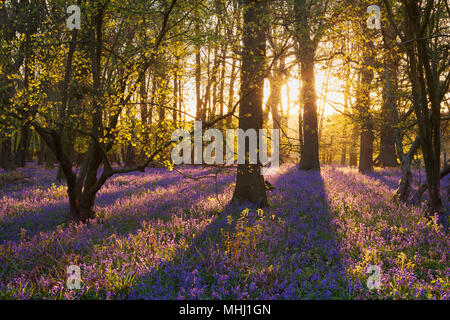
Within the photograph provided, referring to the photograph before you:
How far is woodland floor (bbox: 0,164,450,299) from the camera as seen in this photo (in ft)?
10.7

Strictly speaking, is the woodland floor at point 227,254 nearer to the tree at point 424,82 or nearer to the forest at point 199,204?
the forest at point 199,204

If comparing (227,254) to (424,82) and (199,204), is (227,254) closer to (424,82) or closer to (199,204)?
(199,204)

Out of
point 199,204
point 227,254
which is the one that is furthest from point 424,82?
point 199,204

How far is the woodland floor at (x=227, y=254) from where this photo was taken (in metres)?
3.27

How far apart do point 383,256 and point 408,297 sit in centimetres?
115

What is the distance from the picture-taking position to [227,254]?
4219mm

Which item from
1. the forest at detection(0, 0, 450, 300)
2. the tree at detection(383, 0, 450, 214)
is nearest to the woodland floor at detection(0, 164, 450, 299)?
the forest at detection(0, 0, 450, 300)

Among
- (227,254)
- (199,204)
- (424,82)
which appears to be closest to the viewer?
(227,254)

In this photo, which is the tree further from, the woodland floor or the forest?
the woodland floor

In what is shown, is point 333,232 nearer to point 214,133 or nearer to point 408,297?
point 408,297

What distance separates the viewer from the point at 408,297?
3152 mm

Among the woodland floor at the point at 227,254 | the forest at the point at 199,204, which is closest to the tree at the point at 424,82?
the forest at the point at 199,204

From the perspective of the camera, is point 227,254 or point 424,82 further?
point 424,82
